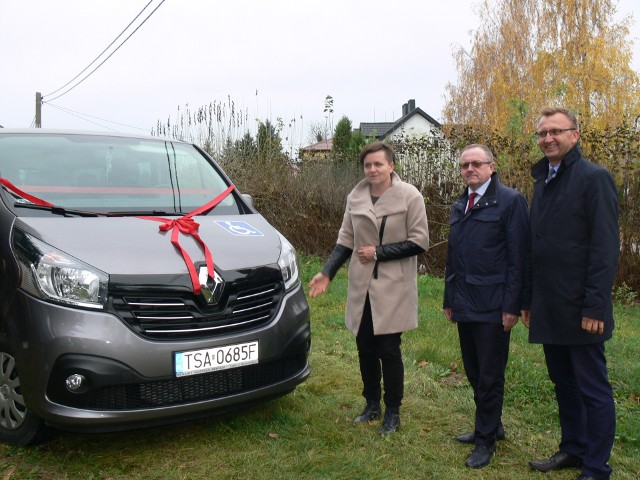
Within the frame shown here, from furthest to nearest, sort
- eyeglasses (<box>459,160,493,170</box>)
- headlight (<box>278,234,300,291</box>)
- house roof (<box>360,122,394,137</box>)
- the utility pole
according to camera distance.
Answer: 1. the utility pole
2. house roof (<box>360,122,394,137</box>)
3. headlight (<box>278,234,300,291</box>)
4. eyeglasses (<box>459,160,493,170</box>)

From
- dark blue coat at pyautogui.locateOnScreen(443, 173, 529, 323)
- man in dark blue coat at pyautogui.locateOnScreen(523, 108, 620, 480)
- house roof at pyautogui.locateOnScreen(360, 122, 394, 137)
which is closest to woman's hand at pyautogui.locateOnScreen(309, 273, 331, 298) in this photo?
dark blue coat at pyautogui.locateOnScreen(443, 173, 529, 323)

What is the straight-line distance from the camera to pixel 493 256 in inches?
129

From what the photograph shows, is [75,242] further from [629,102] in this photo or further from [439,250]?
[629,102]

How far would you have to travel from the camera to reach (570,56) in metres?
20.3

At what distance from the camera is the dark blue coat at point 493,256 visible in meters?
3.23

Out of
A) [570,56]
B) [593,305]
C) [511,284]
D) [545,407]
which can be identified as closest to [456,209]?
[511,284]

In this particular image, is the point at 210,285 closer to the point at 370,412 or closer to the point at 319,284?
the point at 319,284

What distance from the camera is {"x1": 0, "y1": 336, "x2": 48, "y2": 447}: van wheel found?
320 centimetres

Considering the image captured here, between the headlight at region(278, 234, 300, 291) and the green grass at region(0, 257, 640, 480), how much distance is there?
0.89 meters

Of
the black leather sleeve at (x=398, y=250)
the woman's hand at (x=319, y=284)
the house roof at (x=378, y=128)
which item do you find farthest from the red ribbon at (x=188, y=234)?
the house roof at (x=378, y=128)

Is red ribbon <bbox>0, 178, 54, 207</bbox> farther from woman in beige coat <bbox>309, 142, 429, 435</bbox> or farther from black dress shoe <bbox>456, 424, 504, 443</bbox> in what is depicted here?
black dress shoe <bbox>456, 424, 504, 443</bbox>

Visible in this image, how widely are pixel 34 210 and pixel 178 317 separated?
105 centimetres

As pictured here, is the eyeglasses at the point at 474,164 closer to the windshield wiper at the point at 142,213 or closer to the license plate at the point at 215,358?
the license plate at the point at 215,358

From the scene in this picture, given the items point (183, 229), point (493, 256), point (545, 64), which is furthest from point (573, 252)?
point (545, 64)
